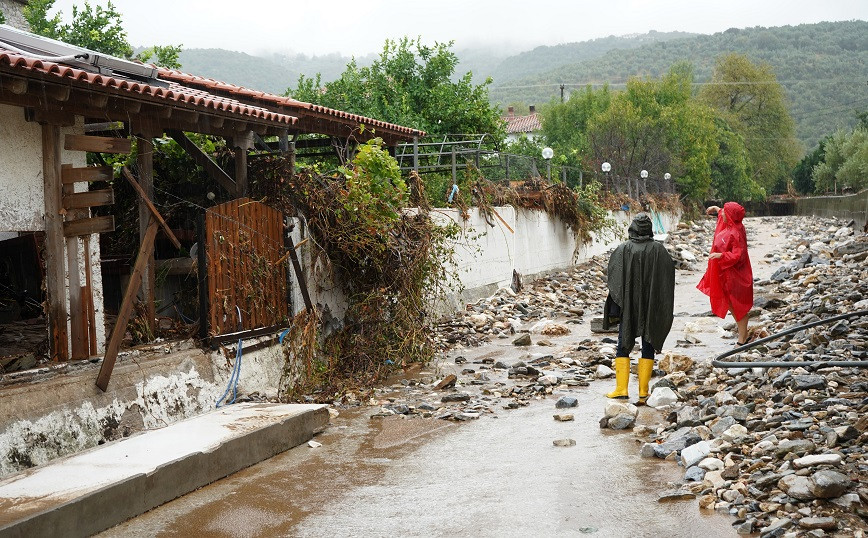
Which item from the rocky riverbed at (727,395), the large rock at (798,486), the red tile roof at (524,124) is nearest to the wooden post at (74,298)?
the rocky riverbed at (727,395)

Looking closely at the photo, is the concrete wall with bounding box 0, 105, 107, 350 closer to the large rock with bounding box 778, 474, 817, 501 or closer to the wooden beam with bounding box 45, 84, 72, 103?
the wooden beam with bounding box 45, 84, 72, 103

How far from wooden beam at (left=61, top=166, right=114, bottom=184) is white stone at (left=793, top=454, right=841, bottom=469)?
20.7 ft

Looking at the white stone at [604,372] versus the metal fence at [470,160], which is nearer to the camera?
the white stone at [604,372]

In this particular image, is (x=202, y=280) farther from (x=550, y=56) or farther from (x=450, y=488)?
(x=550, y=56)

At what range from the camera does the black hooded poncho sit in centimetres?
883

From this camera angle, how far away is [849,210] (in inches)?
1642

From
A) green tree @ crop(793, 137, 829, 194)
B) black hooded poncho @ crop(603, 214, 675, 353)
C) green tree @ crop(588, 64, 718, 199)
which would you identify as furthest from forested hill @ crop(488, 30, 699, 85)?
black hooded poncho @ crop(603, 214, 675, 353)

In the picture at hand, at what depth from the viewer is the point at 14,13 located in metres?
25.0

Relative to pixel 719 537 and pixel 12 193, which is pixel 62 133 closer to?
pixel 12 193

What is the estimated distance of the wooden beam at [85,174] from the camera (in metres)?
7.59

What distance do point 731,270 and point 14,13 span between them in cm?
2277

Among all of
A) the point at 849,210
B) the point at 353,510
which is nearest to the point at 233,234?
the point at 353,510

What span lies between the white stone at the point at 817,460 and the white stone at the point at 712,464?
676 millimetres

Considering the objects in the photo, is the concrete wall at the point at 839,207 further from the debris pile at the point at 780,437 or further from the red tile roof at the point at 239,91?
the red tile roof at the point at 239,91
